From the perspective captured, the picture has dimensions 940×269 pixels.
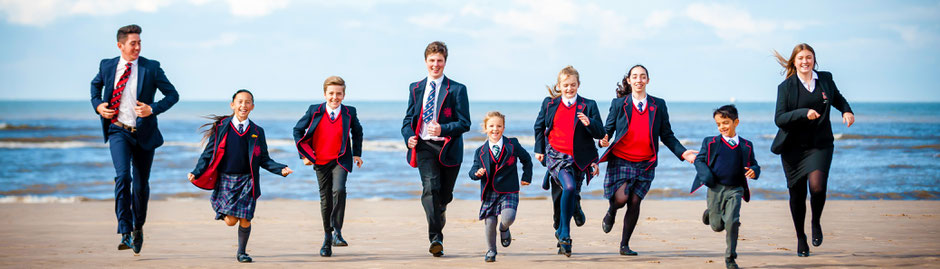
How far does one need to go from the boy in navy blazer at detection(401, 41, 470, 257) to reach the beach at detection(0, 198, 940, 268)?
42 cm

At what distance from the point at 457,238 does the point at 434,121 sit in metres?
1.81

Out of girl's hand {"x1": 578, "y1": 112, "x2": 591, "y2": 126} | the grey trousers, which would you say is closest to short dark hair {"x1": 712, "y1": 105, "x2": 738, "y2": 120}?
the grey trousers

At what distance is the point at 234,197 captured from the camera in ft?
19.6

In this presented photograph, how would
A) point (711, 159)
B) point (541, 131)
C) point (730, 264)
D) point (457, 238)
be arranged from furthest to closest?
point (457, 238) → point (541, 131) → point (711, 159) → point (730, 264)

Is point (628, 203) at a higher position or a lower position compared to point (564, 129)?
lower

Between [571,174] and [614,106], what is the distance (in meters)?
0.63

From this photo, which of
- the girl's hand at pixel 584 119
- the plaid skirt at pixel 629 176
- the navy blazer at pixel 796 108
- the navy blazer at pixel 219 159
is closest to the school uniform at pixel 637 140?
the plaid skirt at pixel 629 176

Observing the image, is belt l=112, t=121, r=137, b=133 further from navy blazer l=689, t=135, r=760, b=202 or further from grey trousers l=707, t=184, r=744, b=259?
grey trousers l=707, t=184, r=744, b=259

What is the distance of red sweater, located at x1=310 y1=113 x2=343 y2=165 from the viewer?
6469mm

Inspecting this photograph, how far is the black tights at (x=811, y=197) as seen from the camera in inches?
243

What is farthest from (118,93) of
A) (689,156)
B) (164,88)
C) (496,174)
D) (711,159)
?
(711,159)

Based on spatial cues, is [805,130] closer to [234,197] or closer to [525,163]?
[525,163]

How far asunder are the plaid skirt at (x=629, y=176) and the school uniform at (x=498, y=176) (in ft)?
2.32

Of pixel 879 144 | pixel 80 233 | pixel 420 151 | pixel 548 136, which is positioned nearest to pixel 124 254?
pixel 80 233
